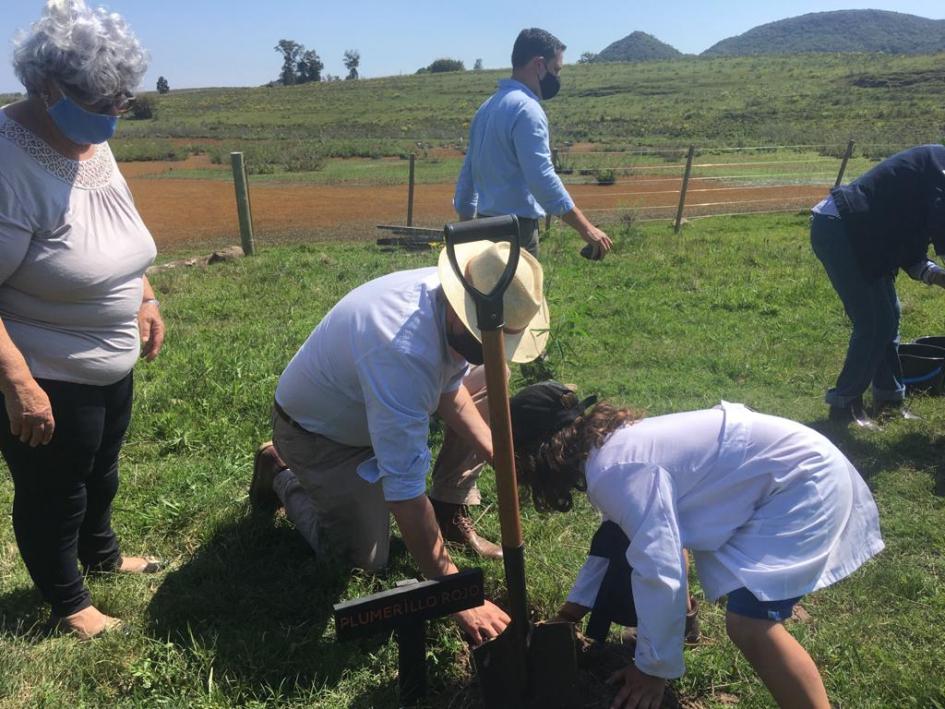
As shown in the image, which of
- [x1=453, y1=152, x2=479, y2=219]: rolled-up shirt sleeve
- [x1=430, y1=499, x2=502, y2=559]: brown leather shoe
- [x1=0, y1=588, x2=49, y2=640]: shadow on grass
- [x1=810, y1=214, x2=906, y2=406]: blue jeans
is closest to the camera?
[x1=0, y1=588, x2=49, y2=640]: shadow on grass

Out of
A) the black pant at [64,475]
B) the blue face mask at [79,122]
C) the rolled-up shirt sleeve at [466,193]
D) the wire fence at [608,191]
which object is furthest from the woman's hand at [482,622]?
the wire fence at [608,191]

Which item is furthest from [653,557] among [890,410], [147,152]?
[147,152]

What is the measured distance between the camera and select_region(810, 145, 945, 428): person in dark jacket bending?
3.91 meters

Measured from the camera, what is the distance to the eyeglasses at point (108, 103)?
2.11 meters

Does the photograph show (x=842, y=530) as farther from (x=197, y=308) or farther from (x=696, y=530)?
(x=197, y=308)

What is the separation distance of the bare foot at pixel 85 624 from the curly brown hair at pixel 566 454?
1.52m

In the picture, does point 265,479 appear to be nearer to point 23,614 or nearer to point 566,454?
point 23,614

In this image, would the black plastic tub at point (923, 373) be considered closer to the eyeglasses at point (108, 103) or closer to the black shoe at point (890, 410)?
the black shoe at point (890, 410)

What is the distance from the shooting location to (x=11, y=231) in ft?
6.69

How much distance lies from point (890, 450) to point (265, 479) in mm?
3221

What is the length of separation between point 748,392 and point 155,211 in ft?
45.6

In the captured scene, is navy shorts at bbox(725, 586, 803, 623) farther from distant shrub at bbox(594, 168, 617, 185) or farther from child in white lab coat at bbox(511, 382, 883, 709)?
distant shrub at bbox(594, 168, 617, 185)

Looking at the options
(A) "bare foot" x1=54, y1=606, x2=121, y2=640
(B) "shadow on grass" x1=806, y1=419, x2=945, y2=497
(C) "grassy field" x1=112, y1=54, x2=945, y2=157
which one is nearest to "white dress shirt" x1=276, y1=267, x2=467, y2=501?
(A) "bare foot" x1=54, y1=606, x2=121, y2=640

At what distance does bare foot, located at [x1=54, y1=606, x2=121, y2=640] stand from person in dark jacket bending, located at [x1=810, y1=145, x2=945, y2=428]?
3.82 m
